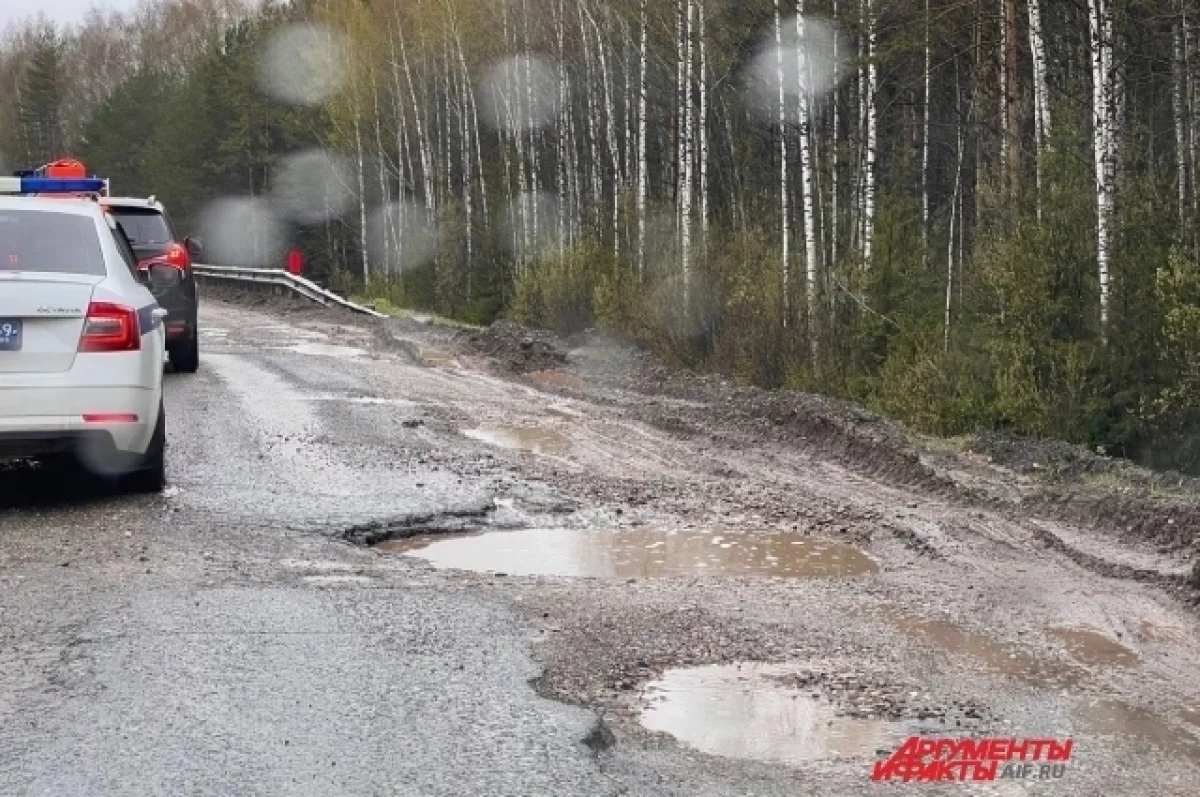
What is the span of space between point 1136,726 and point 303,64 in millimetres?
50188

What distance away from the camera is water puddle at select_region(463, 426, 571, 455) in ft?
37.9

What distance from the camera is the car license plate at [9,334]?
27.0 feet

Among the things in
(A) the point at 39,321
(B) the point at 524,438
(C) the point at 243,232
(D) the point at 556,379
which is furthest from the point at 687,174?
(C) the point at 243,232

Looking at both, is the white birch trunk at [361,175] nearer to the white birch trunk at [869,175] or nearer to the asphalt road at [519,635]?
the white birch trunk at [869,175]

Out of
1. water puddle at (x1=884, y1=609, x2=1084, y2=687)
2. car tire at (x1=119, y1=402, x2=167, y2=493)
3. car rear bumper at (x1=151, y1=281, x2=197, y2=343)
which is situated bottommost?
water puddle at (x1=884, y1=609, x2=1084, y2=687)

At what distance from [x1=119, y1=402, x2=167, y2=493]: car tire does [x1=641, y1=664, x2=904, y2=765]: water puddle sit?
14.6 feet

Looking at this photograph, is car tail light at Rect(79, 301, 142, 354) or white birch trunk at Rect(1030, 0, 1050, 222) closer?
car tail light at Rect(79, 301, 142, 354)

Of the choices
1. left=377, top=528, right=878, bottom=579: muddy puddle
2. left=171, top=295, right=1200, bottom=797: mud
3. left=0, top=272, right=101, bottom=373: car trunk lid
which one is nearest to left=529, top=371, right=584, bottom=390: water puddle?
left=171, top=295, right=1200, bottom=797: mud

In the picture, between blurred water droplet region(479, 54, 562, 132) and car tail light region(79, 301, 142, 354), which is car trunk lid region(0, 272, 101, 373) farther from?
blurred water droplet region(479, 54, 562, 132)

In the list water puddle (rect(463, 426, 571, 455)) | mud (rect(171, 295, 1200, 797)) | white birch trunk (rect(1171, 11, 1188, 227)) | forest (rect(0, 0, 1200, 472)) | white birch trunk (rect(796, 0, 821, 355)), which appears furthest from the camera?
white birch trunk (rect(1171, 11, 1188, 227))

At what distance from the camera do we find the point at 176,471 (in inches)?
394

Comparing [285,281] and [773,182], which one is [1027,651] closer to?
[773,182]

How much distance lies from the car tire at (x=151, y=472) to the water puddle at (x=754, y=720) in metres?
4.45

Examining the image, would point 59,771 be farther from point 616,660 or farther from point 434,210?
point 434,210
